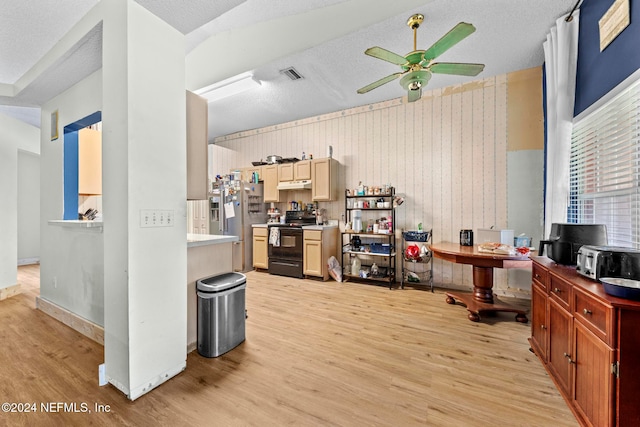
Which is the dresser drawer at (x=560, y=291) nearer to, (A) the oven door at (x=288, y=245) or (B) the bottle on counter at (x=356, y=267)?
(B) the bottle on counter at (x=356, y=267)

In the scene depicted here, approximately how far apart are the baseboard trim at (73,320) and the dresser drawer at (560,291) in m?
3.57

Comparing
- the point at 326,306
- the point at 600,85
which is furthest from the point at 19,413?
the point at 600,85

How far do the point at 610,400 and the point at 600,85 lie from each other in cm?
224

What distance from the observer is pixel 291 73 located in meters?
3.40

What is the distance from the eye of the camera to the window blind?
1645 mm

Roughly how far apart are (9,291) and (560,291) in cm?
627

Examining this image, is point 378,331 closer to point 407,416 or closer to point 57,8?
point 407,416

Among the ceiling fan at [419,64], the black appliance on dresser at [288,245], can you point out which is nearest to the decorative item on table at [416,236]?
the black appliance on dresser at [288,245]

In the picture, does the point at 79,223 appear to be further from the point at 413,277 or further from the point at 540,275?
the point at 413,277

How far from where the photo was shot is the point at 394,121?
4246mm


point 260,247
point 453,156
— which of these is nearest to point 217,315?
point 260,247

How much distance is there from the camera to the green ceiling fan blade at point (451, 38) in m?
1.89

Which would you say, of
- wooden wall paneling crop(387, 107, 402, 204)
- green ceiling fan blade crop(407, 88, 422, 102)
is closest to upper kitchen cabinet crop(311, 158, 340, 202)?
wooden wall paneling crop(387, 107, 402, 204)

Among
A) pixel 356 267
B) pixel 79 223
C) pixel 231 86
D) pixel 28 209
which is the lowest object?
pixel 356 267
